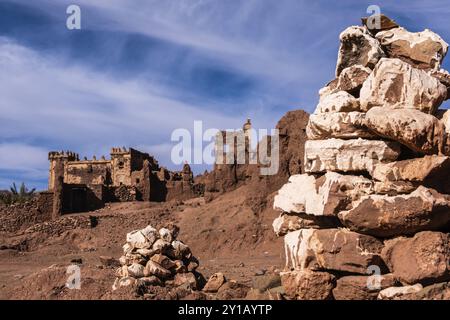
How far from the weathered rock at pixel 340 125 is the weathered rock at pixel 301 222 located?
48.7 inches

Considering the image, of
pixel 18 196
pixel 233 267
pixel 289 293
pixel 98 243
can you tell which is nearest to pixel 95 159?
pixel 18 196

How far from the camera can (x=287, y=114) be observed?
96.9 ft

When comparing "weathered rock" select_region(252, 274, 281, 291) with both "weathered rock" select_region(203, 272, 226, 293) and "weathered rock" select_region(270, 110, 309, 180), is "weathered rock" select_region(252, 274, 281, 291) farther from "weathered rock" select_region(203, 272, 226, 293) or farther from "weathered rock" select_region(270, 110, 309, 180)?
"weathered rock" select_region(270, 110, 309, 180)

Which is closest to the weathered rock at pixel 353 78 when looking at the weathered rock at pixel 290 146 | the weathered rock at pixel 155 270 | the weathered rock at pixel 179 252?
the weathered rock at pixel 155 270

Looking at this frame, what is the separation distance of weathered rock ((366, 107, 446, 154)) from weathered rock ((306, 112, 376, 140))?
54 cm

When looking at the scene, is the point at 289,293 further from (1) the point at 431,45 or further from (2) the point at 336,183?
(1) the point at 431,45

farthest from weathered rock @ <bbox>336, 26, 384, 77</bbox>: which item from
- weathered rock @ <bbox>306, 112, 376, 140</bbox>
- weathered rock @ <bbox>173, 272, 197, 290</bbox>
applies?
weathered rock @ <bbox>173, 272, 197, 290</bbox>

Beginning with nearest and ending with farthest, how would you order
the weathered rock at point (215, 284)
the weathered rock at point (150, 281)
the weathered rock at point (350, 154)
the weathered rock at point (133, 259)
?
the weathered rock at point (350, 154) < the weathered rock at point (150, 281) < the weathered rock at point (215, 284) < the weathered rock at point (133, 259)

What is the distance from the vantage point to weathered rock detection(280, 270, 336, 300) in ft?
24.4

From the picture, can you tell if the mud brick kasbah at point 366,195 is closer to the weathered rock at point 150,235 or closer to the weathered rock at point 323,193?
the weathered rock at point 323,193

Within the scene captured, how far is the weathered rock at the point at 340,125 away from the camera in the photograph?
774 centimetres

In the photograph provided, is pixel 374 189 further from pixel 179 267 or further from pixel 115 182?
pixel 115 182

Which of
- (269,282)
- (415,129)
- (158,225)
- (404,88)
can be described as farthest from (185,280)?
(158,225)
